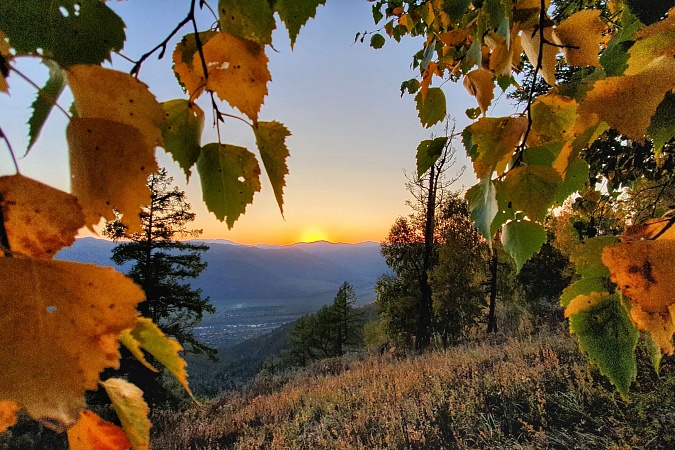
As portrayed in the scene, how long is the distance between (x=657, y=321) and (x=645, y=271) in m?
0.06

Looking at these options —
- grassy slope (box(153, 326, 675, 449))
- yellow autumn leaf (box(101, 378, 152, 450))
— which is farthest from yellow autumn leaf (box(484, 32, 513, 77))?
grassy slope (box(153, 326, 675, 449))

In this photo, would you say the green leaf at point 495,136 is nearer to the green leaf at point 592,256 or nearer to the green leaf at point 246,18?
the green leaf at point 592,256

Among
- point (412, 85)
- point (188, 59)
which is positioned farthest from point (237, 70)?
point (412, 85)

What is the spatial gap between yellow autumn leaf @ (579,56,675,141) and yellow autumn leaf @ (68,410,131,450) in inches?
17.4

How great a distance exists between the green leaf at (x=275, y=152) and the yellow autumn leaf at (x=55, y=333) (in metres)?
0.21

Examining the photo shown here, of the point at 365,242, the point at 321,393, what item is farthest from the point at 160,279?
the point at 365,242

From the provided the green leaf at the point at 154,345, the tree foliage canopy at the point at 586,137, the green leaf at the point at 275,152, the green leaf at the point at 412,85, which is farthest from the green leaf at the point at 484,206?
the green leaf at the point at 412,85

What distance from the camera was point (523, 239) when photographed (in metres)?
0.51

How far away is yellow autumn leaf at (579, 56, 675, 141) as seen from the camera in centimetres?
26

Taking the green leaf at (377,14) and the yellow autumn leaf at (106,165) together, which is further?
the green leaf at (377,14)

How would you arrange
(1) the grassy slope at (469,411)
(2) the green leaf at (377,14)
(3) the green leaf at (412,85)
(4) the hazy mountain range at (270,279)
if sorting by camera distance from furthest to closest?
(4) the hazy mountain range at (270,279) < (1) the grassy slope at (469,411) < (2) the green leaf at (377,14) < (3) the green leaf at (412,85)

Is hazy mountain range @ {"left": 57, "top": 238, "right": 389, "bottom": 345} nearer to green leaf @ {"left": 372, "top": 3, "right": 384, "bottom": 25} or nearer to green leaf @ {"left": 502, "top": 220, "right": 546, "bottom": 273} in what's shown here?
green leaf @ {"left": 372, "top": 3, "right": 384, "bottom": 25}

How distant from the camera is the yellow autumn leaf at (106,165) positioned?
0.66ft

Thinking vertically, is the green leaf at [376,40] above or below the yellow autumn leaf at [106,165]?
above
